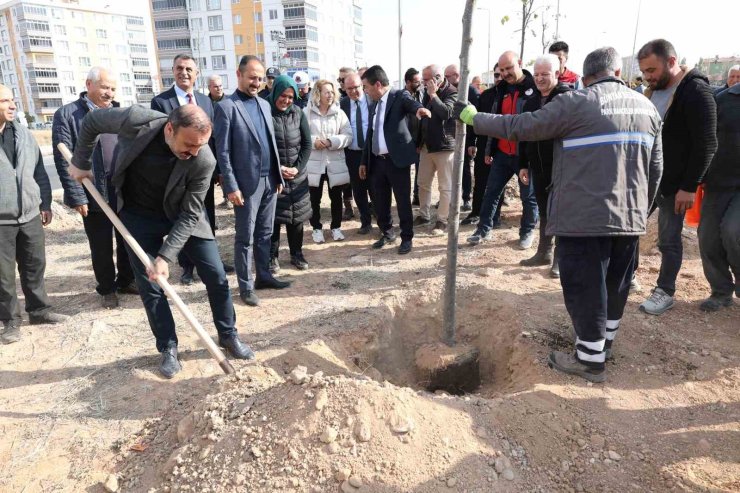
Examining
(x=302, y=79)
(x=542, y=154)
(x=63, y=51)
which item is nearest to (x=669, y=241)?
(x=542, y=154)

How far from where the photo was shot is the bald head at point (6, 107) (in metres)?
3.60

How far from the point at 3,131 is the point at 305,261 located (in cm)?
290

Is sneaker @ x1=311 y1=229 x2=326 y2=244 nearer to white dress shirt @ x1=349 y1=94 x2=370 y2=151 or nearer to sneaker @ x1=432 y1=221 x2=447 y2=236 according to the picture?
white dress shirt @ x1=349 y1=94 x2=370 y2=151

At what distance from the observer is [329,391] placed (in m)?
2.41

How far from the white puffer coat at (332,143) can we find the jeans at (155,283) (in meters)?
2.66

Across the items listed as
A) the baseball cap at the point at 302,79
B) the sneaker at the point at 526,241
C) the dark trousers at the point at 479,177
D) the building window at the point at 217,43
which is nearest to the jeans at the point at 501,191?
the sneaker at the point at 526,241

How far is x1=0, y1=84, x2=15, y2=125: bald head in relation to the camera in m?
3.60

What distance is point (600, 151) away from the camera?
267 centimetres

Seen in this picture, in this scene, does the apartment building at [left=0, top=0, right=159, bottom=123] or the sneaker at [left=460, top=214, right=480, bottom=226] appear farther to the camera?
the apartment building at [left=0, top=0, right=159, bottom=123]

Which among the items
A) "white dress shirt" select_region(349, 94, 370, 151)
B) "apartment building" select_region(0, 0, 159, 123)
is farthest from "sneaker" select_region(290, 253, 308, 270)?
"apartment building" select_region(0, 0, 159, 123)

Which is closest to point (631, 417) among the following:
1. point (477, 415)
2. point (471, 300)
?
point (477, 415)

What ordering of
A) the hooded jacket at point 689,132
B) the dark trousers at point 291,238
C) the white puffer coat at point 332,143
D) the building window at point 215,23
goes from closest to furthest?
the hooded jacket at point 689,132 < the dark trousers at point 291,238 < the white puffer coat at point 332,143 < the building window at point 215,23

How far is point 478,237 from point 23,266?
4.61 metres

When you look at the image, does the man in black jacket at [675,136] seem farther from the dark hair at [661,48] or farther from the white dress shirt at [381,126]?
the white dress shirt at [381,126]
